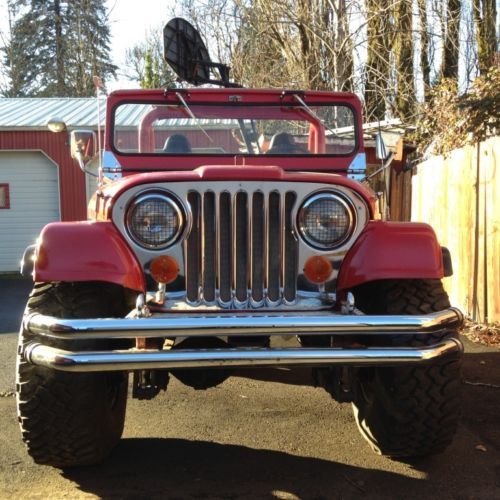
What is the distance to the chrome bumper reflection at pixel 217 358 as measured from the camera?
8.93 feet

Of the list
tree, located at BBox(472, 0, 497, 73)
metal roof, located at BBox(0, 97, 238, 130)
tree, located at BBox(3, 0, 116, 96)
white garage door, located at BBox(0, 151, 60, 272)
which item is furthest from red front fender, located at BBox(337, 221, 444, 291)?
tree, located at BBox(3, 0, 116, 96)

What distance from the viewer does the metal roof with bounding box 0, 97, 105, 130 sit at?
13.6 metres

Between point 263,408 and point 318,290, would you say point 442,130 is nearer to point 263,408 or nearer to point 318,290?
point 263,408

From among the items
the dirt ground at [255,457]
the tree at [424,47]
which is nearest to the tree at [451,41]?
the tree at [424,47]

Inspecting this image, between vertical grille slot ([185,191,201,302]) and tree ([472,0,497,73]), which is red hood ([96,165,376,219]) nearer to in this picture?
vertical grille slot ([185,191,201,302])

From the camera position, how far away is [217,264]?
10.4 ft

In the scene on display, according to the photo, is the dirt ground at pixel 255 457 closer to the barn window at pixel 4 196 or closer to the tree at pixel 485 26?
the tree at pixel 485 26

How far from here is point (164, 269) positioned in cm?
315

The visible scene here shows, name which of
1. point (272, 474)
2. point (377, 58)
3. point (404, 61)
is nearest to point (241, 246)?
point (272, 474)

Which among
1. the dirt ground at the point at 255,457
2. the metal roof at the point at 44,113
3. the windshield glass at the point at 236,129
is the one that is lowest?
the dirt ground at the point at 255,457

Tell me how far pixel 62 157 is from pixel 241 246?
11478 mm

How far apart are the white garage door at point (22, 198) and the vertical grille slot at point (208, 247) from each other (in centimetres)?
1149

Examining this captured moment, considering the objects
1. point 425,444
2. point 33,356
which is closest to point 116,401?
point 33,356

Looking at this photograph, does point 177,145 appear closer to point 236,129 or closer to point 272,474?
point 236,129
